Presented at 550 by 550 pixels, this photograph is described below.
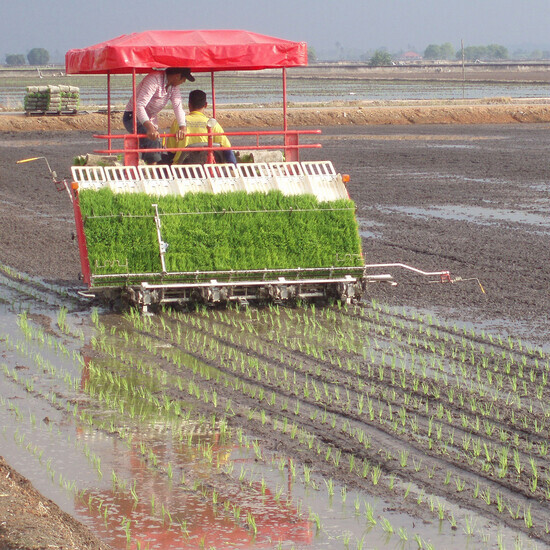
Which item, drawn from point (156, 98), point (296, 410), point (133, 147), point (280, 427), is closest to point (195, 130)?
point (156, 98)

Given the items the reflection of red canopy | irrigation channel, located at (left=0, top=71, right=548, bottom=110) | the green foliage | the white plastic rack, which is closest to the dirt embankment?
irrigation channel, located at (left=0, top=71, right=548, bottom=110)

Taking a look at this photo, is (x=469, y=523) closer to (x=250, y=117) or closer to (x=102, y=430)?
(x=102, y=430)

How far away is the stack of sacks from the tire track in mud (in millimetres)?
32949

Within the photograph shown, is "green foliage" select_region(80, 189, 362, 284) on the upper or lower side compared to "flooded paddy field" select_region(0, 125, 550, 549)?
upper

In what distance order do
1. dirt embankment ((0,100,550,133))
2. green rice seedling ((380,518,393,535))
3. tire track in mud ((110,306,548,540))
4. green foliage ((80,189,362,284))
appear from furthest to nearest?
dirt embankment ((0,100,550,133)), green foliage ((80,189,362,284)), tire track in mud ((110,306,548,540)), green rice seedling ((380,518,393,535))

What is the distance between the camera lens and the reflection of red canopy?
1063 centimetres

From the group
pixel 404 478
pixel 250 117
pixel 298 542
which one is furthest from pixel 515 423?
pixel 250 117

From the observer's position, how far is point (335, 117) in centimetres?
4197

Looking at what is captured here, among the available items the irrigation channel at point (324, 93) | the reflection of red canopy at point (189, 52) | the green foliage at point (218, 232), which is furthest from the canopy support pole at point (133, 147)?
the irrigation channel at point (324, 93)

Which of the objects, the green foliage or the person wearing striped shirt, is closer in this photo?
the green foliage

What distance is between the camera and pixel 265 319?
404 inches

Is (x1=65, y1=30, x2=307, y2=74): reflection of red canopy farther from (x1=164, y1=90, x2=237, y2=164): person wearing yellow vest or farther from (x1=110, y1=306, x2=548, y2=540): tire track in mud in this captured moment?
(x1=110, y1=306, x2=548, y2=540): tire track in mud

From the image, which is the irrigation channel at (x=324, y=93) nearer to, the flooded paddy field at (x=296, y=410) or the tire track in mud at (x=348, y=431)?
the flooded paddy field at (x=296, y=410)

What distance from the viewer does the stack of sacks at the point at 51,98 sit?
4056 cm
